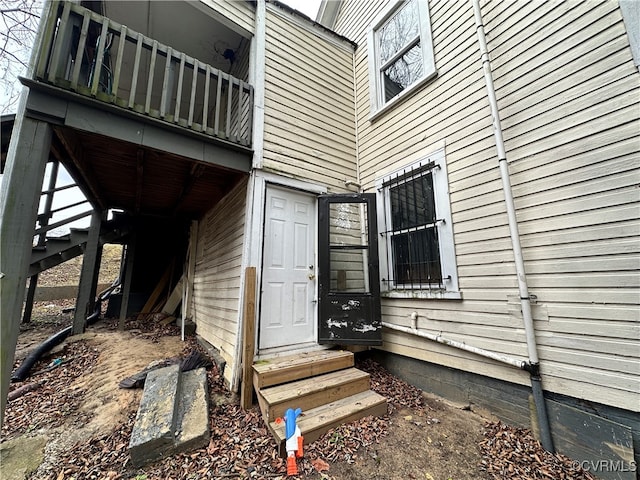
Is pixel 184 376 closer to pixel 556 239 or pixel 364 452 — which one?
pixel 364 452

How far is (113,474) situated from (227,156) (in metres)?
3.15

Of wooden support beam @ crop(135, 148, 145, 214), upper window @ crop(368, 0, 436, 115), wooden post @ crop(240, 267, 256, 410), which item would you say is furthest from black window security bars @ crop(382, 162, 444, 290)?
wooden support beam @ crop(135, 148, 145, 214)

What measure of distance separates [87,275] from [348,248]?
5299mm

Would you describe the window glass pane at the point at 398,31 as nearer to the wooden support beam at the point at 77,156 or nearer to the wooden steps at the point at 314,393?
the wooden support beam at the point at 77,156

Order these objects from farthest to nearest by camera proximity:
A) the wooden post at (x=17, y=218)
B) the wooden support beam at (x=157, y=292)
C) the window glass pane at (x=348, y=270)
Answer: the wooden support beam at (x=157, y=292), the window glass pane at (x=348, y=270), the wooden post at (x=17, y=218)

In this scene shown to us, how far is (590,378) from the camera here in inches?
80.7

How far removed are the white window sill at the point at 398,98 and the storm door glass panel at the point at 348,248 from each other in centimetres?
152

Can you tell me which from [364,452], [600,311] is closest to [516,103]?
[600,311]

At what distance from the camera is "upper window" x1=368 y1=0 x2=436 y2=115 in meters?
3.70

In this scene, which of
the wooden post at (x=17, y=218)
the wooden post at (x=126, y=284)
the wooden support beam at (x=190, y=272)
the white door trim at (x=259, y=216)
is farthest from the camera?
the wooden support beam at (x=190, y=272)

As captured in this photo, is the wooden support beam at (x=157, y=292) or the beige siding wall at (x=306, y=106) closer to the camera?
the beige siding wall at (x=306, y=106)

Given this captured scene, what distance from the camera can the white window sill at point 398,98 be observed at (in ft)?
11.7

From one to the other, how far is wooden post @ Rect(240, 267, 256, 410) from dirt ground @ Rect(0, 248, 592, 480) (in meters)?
0.16

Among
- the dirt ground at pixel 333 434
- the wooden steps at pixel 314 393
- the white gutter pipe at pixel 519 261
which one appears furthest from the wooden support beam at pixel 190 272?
the white gutter pipe at pixel 519 261
